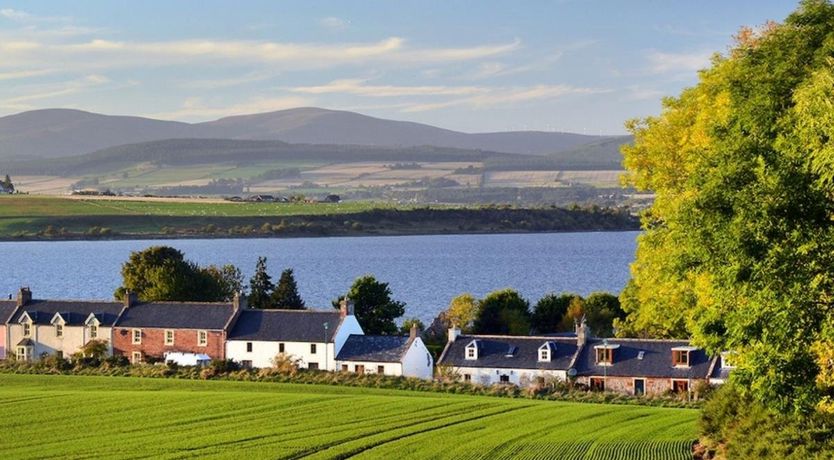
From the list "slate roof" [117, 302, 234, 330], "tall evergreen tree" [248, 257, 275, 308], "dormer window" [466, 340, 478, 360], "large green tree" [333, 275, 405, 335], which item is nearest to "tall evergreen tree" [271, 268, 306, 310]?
"tall evergreen tree" [248, 257, 275, 308]

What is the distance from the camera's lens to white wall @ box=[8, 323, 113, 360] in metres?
89.3

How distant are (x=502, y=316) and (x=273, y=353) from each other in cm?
2146

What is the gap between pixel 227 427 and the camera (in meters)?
44.6

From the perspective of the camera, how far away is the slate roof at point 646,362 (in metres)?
68.9

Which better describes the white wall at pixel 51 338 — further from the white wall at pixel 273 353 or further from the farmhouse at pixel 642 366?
the farmhouse at pixel 642 366

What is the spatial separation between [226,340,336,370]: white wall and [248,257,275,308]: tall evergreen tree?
24.1 meters

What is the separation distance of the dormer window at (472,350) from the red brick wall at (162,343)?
633 inches

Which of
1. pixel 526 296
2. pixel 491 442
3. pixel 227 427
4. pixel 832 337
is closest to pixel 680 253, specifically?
pixel 832 337

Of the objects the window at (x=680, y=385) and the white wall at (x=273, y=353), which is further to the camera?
the white wall at (x=273, y=353)

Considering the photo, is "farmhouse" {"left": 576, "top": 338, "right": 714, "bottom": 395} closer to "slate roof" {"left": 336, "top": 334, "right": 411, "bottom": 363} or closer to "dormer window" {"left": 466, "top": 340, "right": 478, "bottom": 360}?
"dormer window" {"left": 466, "top": 340, "right": 478, "bottom": 360}

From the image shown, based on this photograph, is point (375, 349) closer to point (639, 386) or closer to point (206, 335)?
point (206, 335)

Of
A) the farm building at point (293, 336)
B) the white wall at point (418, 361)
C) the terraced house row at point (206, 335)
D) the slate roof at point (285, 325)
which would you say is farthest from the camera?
the slate roof at point (285, 325)

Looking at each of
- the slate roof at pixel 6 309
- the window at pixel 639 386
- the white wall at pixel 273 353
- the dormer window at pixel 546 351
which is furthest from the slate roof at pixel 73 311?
the window at pixel 639 386

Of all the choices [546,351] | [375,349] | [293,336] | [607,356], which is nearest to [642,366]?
[607,356]
